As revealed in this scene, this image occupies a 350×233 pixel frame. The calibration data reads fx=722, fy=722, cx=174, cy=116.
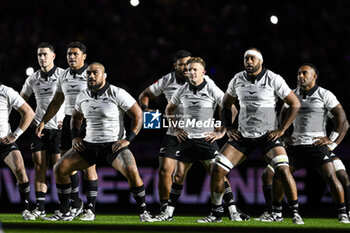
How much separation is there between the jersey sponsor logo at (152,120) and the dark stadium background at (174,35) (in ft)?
6.13

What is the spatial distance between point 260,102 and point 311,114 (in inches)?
39.4

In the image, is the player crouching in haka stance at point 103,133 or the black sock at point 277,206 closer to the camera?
the player crouching in haka stance at point 103,133

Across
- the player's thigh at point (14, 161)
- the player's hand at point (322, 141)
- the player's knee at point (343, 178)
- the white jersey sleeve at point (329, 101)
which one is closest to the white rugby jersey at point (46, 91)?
the player's thigh at point (14, 161)

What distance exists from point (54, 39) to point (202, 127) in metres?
8.57

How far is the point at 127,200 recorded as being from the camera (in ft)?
39.0

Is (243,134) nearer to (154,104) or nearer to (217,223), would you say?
(217,223)

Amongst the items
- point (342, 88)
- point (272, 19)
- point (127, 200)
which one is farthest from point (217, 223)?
point (272, 19)

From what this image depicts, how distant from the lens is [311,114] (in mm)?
9820

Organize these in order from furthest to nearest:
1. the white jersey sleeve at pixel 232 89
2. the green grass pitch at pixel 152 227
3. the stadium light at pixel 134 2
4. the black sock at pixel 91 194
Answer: the stadium light at pixel 134 2, the black sock at pixel 91 194, the white jersey sleeve at pixel 232 89, the green grass pitch at pixel 152 227

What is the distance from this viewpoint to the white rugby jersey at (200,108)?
32.1 ft

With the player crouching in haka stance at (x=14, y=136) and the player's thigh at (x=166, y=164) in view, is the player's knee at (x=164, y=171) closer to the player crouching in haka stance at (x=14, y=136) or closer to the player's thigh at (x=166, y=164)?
the player's thigh at (x=166, y=164)

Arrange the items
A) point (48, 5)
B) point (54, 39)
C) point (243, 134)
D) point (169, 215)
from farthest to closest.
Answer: point (48, 5)
point (54, 39)
point (169, 215)
point (243, 134)

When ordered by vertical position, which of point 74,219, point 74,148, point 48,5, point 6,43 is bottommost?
point 74,219

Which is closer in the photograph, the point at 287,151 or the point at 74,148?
the point at 74,148
